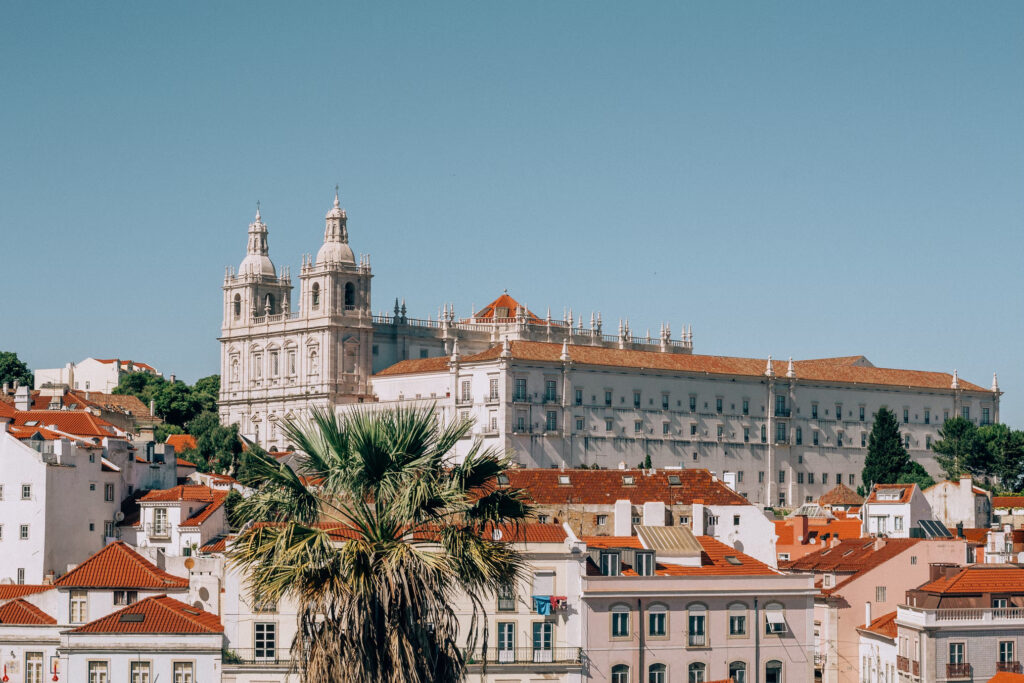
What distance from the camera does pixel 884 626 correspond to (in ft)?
215

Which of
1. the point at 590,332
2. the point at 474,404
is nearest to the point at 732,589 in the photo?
the point at 474,404

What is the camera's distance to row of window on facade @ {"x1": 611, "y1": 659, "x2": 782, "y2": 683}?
5784 cm

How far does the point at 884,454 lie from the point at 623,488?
8133 centimetres

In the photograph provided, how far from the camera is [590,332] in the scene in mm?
178375

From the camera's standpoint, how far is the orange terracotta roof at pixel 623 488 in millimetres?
80812

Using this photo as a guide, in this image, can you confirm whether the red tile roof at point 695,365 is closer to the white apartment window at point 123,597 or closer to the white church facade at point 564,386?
the white church facade at point 564,386

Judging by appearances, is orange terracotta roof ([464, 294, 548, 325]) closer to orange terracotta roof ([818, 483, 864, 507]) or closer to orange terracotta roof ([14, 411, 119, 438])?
orange terracotta roof ([818, 483, 864, 507])

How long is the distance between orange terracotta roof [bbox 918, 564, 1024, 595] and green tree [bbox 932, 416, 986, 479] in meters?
100

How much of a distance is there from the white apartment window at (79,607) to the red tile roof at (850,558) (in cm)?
2607

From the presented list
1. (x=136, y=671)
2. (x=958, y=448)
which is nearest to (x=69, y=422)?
(x=136, y=671)

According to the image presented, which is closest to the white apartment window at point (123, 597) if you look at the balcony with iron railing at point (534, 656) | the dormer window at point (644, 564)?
the balcony with iron railing at point (534, 656)

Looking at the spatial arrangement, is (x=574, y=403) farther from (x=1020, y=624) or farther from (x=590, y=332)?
(x=1020, y=624)

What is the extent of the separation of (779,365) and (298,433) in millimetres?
144578

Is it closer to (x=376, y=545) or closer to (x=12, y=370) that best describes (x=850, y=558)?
(x=376, y=545)
